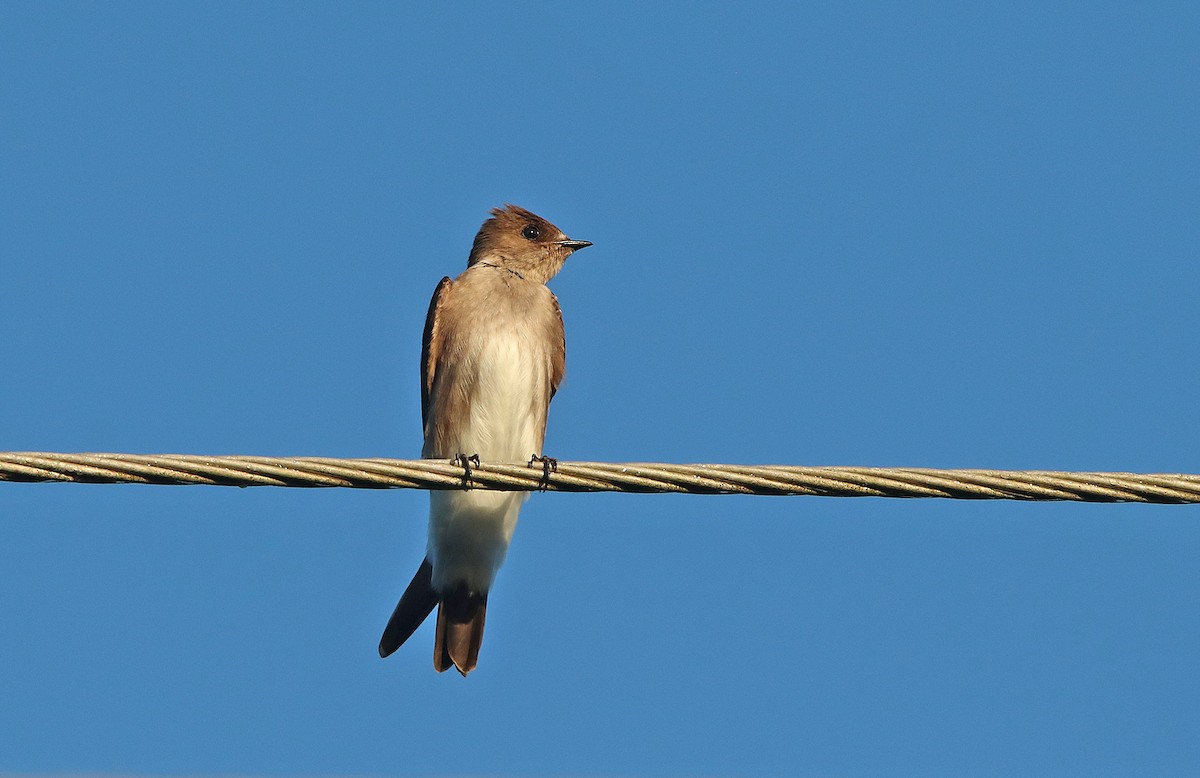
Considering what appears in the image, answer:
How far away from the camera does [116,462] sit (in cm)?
487

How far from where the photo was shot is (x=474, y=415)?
9.17 m

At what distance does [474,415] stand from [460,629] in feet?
4.59

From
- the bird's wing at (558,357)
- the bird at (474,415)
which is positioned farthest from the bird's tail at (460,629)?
the bird's wing at (558,357)

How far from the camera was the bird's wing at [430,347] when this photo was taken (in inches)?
373

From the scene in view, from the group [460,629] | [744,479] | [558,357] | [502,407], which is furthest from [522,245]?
[744,479]

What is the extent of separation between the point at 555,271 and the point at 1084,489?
232 inches

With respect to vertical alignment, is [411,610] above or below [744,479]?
above

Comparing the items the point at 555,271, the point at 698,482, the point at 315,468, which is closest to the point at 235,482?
the point at 315,468

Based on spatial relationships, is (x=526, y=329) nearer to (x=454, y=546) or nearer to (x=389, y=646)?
(x=454, y=546)

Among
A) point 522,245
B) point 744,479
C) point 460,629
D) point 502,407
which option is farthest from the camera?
point 522,245

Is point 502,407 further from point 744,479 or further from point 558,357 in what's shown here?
point 744,479

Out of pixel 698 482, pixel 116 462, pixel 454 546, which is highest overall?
pixel 454 546

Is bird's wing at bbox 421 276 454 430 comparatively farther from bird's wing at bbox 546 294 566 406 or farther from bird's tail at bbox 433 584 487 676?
bird's tail at bbox 433 584 487 676

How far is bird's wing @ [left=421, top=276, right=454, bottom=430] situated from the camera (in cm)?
947
